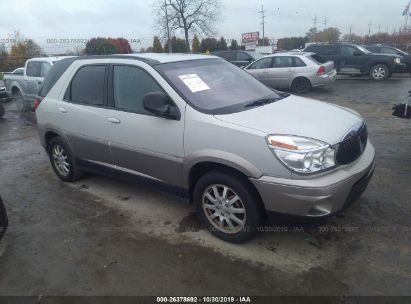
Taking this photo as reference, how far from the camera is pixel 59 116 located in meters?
5.12

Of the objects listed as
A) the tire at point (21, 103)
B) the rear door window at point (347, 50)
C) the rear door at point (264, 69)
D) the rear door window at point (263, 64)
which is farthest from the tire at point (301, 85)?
the tire at point (21, 103)

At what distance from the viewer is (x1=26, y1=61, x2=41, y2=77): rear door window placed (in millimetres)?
11266

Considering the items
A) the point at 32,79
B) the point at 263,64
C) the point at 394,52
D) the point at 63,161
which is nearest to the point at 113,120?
the point at 63,161

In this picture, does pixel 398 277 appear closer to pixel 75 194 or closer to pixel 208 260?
pixel 208 260

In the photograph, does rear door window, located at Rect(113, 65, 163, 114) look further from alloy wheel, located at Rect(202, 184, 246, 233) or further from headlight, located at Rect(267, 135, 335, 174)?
headlight, located at Rect(267, 135, 335, 174)

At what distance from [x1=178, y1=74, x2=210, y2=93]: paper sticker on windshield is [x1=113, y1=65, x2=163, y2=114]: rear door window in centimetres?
29

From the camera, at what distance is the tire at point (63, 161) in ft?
17.2

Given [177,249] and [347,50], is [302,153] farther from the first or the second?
[347,50]

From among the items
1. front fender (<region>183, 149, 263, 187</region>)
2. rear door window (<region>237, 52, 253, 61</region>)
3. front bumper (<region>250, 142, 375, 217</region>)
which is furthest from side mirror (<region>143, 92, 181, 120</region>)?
rear door window (<region>237, 52, 253, 61</region>)

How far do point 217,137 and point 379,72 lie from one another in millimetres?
15397

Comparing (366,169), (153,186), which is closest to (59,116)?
(153,186)

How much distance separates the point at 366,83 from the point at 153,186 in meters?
14.3

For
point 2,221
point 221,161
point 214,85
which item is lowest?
point 2,221

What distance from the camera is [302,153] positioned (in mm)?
3135
